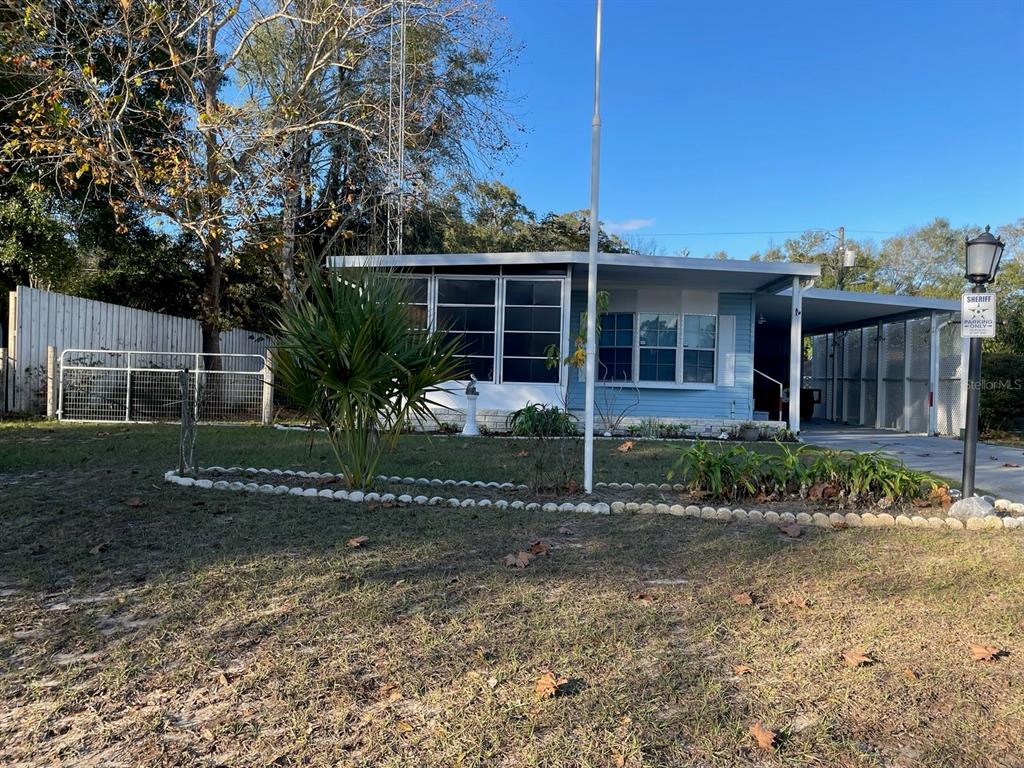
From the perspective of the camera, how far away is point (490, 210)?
2269 centimetres

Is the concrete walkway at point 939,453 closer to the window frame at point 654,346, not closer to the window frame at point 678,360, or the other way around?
the window frame at point 678,360

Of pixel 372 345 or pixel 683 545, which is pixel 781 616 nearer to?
pixel 683 545

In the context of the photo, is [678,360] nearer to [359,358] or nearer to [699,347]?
[699,347]

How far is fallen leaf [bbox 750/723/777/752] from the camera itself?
2299 mm

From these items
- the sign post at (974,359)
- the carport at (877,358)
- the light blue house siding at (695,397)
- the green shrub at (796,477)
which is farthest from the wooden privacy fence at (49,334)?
the sign post at (974,359)

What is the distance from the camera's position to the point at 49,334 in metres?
13.0

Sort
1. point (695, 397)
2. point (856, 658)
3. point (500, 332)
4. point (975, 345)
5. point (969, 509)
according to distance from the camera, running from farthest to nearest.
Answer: point (695, 397), point (500, 332), point (975, 345), point (969, 509), point (856, 658)

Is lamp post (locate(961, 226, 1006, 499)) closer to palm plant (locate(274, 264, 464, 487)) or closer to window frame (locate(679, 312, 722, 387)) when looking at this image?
palm plant (locate(274, 264, 464, 487))

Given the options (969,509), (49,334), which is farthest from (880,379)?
(49,334)

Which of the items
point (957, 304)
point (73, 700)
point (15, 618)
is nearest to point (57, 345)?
point (15, 618)

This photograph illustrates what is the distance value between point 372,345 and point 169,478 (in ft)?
8.42

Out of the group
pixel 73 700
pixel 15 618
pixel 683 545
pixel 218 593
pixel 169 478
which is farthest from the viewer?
pixel 169 478

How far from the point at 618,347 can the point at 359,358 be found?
914 centimetres

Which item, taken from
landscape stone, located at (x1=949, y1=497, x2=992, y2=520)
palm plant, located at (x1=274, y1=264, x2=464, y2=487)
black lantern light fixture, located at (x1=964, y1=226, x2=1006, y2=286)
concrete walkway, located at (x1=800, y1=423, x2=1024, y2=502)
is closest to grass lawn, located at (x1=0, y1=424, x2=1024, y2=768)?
landscape stone, located at (x1=949, y1=497, x2=992, y2=520)
